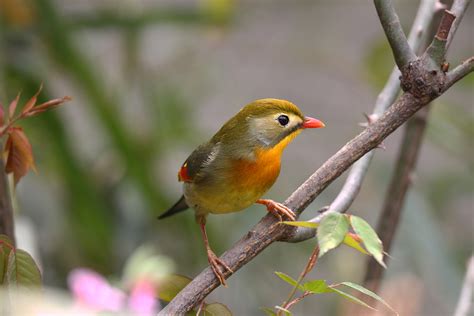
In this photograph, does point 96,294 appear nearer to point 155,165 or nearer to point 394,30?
point 394,30

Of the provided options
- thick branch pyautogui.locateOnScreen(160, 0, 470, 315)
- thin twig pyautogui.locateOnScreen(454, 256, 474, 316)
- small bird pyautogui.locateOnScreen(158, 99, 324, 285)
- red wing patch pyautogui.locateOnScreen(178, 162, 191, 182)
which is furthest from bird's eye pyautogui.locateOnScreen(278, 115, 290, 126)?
thick branch pyautogui.locateOnScreen(160, 0, 470, 315)

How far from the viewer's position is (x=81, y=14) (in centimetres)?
356

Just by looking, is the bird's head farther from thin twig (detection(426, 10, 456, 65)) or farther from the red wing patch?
thin twig (detection(426, 10, 456, 65))

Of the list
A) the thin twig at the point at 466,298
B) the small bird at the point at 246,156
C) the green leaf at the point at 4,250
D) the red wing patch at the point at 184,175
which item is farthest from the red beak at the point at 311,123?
the green leaf at the point at 4,250

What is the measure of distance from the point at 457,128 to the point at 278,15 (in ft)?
7.62

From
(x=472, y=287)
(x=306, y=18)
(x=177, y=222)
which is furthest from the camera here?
(x=306, y=18)

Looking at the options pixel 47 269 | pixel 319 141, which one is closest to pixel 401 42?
pixel 47 269

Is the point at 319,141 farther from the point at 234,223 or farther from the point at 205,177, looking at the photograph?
the point at 205,177

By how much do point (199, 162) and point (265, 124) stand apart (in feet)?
0.65

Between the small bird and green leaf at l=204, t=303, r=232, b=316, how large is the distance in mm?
618

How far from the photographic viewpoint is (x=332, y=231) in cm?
88

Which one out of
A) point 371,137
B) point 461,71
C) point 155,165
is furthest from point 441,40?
point 155,165

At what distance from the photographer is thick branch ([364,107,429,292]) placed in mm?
1828

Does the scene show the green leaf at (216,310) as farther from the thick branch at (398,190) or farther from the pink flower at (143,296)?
the thick branch at (398,190)
